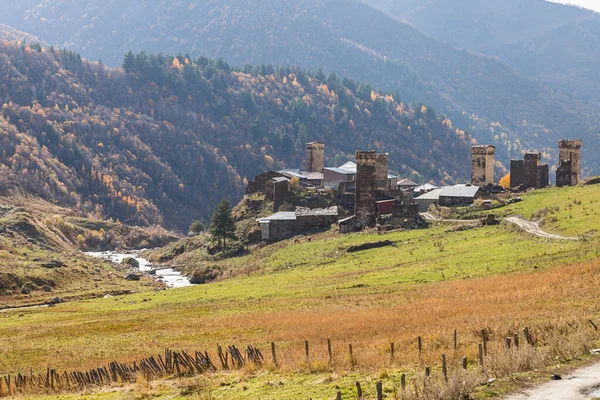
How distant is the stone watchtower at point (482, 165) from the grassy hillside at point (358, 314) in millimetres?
25366

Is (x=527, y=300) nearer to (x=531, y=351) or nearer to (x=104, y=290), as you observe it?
(x=531, y=351)

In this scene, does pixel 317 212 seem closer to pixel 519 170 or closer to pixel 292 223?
pixel 292 223

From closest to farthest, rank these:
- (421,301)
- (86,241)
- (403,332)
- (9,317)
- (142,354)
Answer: (403,332) → (142,354) → (421,301) → (9,317) → (86,241)

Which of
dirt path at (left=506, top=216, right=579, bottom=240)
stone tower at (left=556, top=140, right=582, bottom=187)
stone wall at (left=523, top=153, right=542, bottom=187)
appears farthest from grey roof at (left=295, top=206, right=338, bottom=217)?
dirt path at (left=506, top=216, right=579, bottom=240)

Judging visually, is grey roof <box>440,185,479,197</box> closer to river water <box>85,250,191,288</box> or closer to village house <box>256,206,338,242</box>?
village house <box>256,206,338,242</box>

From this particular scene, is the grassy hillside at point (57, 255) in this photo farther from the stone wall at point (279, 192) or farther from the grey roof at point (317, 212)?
the stone wall at point (279, 192)

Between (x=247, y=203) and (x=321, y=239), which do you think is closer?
(x=321, y=239)

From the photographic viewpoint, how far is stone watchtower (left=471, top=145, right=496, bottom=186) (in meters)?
112

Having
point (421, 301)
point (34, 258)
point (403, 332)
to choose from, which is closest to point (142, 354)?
point (403, 332)

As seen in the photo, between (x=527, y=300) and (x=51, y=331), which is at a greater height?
(x=527, y=300)

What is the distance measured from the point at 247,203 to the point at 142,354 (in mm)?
87019

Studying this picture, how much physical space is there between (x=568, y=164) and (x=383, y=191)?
2233 cm

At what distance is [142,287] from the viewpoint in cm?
9125

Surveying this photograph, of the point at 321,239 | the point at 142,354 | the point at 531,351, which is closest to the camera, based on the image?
the point at 531,351
